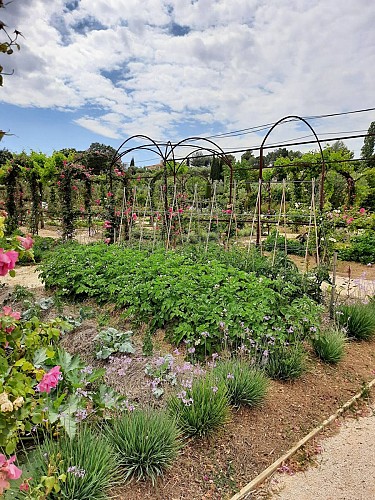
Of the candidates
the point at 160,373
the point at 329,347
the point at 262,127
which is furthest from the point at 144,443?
the point at 262,127

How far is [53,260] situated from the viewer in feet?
18.5

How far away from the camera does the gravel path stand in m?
2.04

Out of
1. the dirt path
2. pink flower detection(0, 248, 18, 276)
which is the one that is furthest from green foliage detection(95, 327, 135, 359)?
the dirt path

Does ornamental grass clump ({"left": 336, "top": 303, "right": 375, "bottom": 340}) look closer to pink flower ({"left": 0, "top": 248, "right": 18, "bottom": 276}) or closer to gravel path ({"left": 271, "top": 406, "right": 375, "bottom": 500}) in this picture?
gravel path ({"left": 271, "top": 406, "right": 375, "bottom": 500})

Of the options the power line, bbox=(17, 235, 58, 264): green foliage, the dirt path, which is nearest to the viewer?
the power line

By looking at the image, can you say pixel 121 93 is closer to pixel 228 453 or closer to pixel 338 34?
pixel 338 34

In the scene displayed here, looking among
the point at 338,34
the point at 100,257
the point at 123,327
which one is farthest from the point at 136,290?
the point at 338,34

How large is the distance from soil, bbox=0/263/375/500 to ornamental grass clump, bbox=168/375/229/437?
83mm

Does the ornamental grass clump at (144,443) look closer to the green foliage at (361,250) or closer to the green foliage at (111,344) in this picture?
the green foliage at (111,344)

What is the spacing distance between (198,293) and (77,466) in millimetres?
2119

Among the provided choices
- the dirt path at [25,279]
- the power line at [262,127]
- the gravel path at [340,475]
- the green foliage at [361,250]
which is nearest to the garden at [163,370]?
the gravel path at [340,475]

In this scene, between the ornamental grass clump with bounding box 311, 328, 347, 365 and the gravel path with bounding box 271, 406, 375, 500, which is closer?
the gravel path with bounding box 271, 406, 375, 500

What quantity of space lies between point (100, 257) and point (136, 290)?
5.00 ft

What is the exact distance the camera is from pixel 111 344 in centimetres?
332
